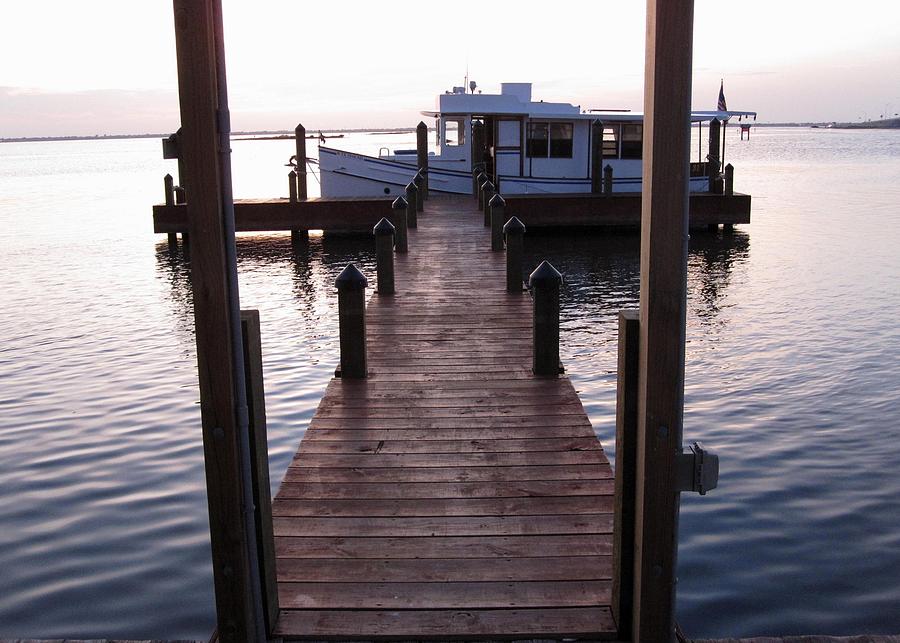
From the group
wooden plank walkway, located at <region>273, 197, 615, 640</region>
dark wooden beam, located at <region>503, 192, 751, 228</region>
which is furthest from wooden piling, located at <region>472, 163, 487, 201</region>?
wooden plank walkway, located at <region>273, 197, 615, 640</region>

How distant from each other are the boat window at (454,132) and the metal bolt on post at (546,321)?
69.2 ft

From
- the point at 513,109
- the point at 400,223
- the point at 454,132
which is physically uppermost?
the point at 513,109

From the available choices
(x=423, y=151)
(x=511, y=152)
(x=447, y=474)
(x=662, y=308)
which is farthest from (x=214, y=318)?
(x=511, y=152)

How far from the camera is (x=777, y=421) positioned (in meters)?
10.2

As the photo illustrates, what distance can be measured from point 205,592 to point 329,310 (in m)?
11.5

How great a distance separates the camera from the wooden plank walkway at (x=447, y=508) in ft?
12.2

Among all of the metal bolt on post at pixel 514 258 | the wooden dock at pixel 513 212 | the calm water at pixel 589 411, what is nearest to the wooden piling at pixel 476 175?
the wooden dock at pixel 513 212

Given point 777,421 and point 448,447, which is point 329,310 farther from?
point 448,447

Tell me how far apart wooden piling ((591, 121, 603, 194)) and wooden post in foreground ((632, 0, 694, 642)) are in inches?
933

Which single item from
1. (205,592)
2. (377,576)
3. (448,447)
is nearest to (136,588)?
(205,592)

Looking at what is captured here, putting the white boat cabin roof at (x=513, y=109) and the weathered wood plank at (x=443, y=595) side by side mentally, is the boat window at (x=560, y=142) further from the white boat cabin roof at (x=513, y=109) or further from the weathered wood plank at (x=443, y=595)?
the weathered wood plank at (x=443, y=595)

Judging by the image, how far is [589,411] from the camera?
34.1 feet

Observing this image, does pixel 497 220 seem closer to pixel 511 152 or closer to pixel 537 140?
pixel 511 152

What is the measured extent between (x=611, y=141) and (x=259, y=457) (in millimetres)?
25438
